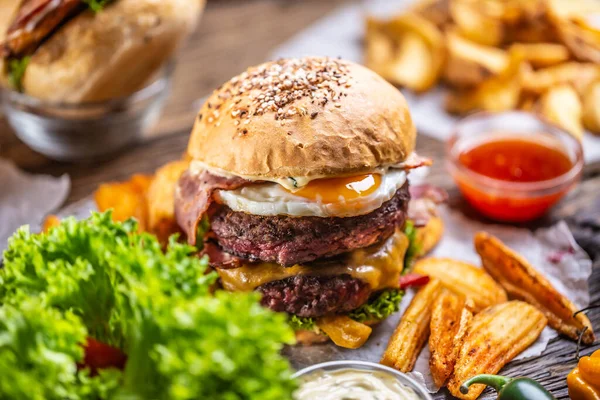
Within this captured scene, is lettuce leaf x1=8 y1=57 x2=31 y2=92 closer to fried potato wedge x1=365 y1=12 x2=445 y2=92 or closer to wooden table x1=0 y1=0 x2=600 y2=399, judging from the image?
wooden table x1=0 y1=0 x2=600 y2=399

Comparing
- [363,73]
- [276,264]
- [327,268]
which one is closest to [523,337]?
[327,268]

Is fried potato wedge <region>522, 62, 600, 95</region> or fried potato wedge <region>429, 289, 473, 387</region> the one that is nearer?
fried potato wedge <region>429, 289, 473, 387</region>

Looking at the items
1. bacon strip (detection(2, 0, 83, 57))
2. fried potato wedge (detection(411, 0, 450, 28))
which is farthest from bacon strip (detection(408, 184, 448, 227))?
fried potato wedge (detection(411, 0, 450, 28))

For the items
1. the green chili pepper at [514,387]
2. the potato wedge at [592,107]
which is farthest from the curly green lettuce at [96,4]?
the potato wedge at [592,107]

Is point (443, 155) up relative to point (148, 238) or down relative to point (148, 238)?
down

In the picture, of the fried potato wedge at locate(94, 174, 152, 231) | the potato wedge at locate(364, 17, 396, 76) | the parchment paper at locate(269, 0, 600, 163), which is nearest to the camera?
the fried potato wedge at locate(94, 174, 152, 231)

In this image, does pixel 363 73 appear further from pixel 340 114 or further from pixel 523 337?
pixel 523 337

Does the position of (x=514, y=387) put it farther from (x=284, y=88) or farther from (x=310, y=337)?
(x=284, y=88)

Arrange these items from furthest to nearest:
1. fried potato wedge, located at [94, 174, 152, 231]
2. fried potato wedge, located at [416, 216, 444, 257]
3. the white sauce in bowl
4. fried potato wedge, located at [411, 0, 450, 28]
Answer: fried potato wedge, located at [411, 0, 450, 28] < fried potato wedge, located at [416, 216, 444, 257] < fried potato wedge, located at [94, 174, 152, 231] < the white sauce in bowl
